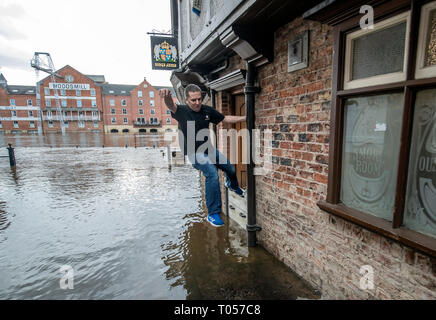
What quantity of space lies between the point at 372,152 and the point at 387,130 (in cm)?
24

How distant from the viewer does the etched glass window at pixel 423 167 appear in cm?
167

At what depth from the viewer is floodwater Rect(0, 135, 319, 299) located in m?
2.92

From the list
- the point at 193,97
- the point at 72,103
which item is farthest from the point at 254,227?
the point at 72,103

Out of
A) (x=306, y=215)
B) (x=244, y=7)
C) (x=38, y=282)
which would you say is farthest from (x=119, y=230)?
(x=244, y=7)

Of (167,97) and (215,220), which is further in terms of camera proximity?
(215,220)

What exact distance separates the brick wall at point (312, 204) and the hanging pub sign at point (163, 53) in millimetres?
6557

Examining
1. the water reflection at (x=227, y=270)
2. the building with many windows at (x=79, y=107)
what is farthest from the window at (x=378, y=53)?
the building with many windows at (x=79, y=107)

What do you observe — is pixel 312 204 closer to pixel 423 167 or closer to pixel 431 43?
pixel 423 167

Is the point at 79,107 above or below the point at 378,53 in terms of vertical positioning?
above

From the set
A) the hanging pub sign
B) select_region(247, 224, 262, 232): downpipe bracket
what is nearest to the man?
select_region(247, 224, 262, 232): downpipe bracket

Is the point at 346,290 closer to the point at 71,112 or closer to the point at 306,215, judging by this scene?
the point at 306,215

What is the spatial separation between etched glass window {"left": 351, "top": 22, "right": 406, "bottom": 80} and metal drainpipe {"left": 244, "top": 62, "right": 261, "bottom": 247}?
1.53m

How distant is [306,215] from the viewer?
2.81 metres

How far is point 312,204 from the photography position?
271 cm
